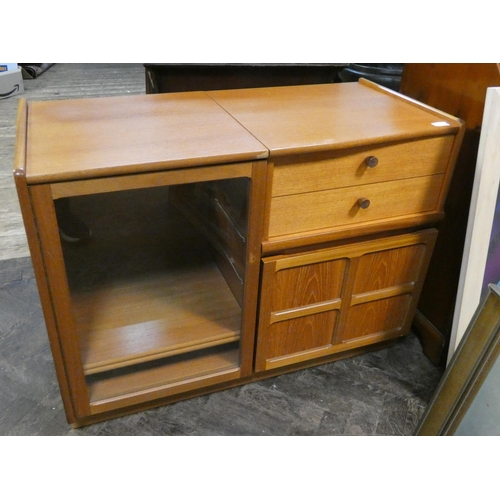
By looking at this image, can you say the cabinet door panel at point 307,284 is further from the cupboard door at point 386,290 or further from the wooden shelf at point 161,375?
the wooden shelf at point 161,375

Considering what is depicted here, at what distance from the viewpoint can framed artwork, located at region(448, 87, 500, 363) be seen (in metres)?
1.05

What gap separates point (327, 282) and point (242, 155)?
0.43m

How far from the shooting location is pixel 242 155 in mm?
905

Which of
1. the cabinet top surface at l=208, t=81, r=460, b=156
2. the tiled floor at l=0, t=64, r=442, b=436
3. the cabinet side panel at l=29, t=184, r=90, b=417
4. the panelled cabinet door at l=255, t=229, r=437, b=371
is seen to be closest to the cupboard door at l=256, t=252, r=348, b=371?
the panelled cabinet door at l=255, t=229, r=437, b=371

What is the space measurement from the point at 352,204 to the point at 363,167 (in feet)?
0.30

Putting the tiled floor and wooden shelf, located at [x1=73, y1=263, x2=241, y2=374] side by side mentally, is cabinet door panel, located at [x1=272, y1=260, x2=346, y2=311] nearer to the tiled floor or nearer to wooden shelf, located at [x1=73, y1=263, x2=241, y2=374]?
wooden shelf, located at [x1=73, y1=263, x2=241, y2=374]

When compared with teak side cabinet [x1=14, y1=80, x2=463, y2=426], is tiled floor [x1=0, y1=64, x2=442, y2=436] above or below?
below

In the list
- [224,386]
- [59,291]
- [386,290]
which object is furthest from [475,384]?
[59,291]

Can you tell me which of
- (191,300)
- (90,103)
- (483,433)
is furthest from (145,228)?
(483,433)

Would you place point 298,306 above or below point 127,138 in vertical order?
below

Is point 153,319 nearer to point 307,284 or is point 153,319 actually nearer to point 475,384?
point 307,284

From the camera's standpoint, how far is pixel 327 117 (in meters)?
1.09

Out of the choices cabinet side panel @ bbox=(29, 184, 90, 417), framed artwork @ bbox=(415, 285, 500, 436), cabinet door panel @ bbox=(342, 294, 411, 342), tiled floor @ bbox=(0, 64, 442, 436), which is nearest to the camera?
cabinet side panel @ bbox=(29, 184, 90, 417)

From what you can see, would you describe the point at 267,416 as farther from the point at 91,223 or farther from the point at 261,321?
the point at 91,223
